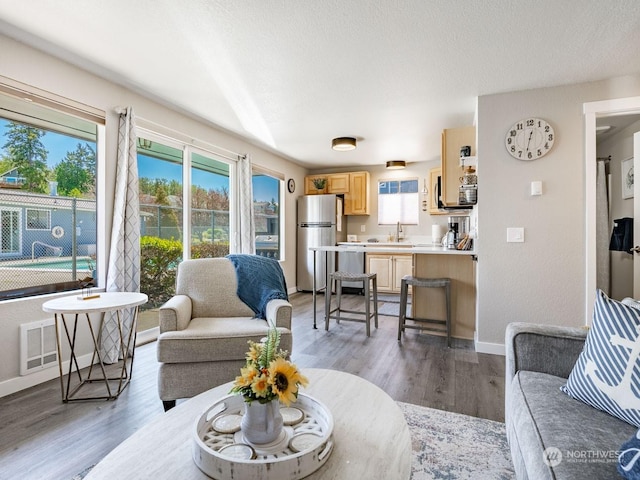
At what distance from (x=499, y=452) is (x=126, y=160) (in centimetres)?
329

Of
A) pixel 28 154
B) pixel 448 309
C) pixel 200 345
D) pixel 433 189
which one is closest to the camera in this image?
pixel 200 345

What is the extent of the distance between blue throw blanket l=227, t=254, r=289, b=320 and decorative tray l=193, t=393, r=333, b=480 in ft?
3.96

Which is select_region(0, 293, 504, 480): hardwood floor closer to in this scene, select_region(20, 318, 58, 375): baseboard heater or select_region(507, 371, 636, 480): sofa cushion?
select_region(20, 318, 58, 375): baseboard heater

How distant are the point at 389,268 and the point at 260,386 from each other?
512 centimetres

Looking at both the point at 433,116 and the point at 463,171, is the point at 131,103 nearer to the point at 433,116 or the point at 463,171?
the point at 433,116

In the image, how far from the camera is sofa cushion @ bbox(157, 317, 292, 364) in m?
1.94

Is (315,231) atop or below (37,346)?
atop

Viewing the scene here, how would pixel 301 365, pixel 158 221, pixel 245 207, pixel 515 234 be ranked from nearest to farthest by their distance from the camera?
pixel 301 365 < pixel 515 234 < pixel 158 221 < pixel 245 207

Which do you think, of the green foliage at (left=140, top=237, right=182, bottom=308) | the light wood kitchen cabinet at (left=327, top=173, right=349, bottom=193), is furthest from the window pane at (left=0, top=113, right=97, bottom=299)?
the light wood kitchen cabinet at (left=327, top=173, right=349, bottom=193)

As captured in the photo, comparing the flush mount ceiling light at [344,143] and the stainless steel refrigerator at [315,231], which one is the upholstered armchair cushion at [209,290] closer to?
the flush mount ceiling light at [344,143]

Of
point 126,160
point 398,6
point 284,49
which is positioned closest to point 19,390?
point 126,160

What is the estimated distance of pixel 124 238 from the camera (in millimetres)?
2893

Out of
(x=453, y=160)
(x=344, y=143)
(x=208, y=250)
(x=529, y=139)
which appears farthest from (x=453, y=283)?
(x=208, y=250)

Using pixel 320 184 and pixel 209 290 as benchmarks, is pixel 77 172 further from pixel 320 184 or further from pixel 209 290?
pixel 320 184
